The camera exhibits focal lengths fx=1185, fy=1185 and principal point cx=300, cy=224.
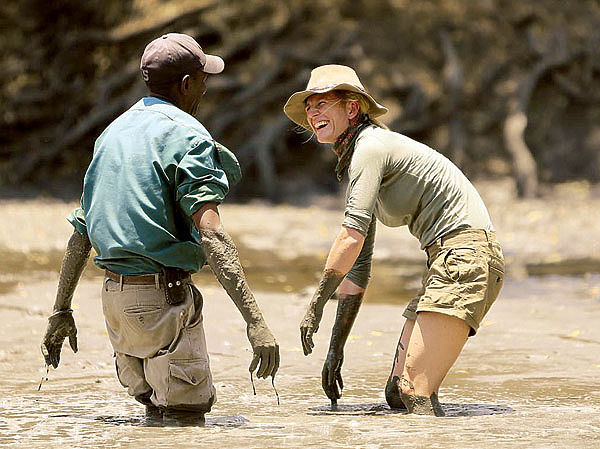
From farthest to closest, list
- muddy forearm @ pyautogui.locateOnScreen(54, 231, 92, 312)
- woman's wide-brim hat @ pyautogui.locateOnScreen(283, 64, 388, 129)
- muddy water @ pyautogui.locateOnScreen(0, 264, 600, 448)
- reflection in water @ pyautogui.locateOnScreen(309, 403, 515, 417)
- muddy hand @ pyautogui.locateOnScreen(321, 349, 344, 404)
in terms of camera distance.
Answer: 1. muddy hand @ pyautogui.locateOnScreen(321, 349, 344, 404)
2. reflection in water @ pyautogui.locateOnScreen(309, 403, 515, 417)
3. woman's wide-brim hat @ pyautogui.locateOnScreen(283, 64, 388, 129)
4. muddy forearm @ pyautogui.locateOnScreen(54, 231, 92, 312)
5. muddy water @ pyautogui.locateOnScreen(0, 264, 600, 448)

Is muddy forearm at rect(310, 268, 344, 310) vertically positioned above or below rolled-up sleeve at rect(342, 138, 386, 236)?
below

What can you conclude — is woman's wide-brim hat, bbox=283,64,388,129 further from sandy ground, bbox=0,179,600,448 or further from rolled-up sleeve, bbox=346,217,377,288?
sandy ground, bbox=0,179,600,448

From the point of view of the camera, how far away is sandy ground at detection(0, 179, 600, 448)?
4432 millimetres

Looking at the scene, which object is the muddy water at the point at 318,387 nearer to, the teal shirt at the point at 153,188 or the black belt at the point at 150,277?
the black belt at the point at 150,277

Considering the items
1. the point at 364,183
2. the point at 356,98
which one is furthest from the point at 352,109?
the point at 364,183

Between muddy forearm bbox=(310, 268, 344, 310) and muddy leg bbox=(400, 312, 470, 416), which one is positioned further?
muddy leg bbox=(400, 312, 470, 416)

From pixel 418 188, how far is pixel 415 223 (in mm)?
192

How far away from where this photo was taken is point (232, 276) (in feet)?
14.2

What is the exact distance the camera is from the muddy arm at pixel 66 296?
15.7ft

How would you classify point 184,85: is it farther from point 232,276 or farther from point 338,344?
point 338,344

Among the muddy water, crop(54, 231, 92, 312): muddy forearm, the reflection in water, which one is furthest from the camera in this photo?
the reflection in water

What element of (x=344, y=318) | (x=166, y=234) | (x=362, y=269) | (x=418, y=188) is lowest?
(x=344, y=318)

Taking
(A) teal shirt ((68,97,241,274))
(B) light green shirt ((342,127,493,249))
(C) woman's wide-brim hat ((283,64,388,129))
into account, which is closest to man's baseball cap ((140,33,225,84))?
(A) teal shirt ((68,97,241,274))

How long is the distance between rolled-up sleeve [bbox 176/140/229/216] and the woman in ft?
2.26
